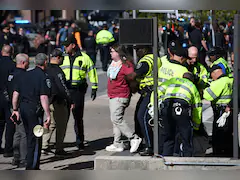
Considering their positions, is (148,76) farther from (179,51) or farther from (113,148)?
(113,148)

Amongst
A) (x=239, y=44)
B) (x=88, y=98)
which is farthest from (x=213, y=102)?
(x=88, y=98)

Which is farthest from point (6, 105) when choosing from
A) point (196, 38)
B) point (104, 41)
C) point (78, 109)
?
point (104, 41)

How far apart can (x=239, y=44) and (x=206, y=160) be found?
4.89ft

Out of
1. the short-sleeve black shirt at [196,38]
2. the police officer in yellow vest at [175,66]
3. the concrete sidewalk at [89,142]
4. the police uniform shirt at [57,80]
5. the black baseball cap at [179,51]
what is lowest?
the concrete sidewalk at [89,142]

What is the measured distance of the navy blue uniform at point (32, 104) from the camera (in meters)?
8.29

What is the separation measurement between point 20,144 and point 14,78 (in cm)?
113

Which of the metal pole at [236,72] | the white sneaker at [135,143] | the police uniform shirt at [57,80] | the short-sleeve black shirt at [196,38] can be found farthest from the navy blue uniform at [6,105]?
the short-sleeve black shirt at [196,38]

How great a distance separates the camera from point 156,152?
8055mm

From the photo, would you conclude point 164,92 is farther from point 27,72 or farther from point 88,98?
point 88,98

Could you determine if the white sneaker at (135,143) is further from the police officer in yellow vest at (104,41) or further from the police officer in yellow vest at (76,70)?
the police officer in yellow vest at (104,41)

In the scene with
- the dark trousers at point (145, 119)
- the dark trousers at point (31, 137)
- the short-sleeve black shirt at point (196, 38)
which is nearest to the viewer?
the dark trousers at point (31, 137)

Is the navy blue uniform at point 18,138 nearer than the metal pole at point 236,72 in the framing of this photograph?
No
